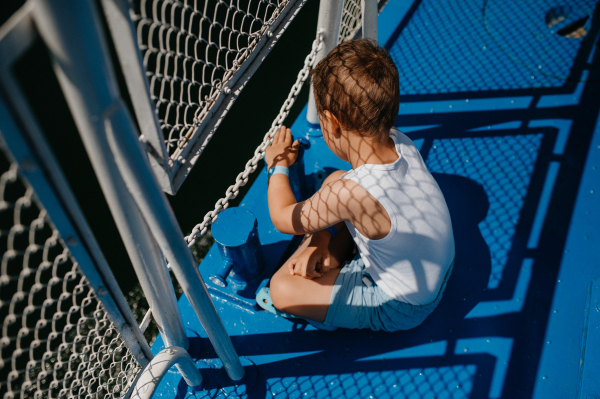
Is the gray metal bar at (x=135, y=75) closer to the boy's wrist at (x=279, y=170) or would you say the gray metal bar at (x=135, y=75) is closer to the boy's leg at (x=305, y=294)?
the boy's wrist at (x=279, y=170)

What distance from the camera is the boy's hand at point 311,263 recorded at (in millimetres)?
1561

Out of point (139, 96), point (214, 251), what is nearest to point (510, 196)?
point (214, 251)

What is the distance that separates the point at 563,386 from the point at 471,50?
6.61 feet

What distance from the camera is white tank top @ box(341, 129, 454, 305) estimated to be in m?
1.34

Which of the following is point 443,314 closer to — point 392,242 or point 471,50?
point 392,242

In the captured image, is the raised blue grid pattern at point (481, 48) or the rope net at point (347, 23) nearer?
the rope net at point (347, 23)

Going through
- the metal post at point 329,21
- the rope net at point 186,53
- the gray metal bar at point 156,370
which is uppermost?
the rope net at point 186,53

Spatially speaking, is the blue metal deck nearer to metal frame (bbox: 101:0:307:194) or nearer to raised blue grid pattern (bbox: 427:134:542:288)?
raised blue grid pattern (bbox: 427:134:542:288)

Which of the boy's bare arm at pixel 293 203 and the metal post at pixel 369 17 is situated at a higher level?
the metal post at pixel 369 17

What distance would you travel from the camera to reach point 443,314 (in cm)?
170

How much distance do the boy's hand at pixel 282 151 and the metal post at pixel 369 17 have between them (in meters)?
0.67

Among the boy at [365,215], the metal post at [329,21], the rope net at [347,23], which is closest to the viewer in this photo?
the boy at [365,215]

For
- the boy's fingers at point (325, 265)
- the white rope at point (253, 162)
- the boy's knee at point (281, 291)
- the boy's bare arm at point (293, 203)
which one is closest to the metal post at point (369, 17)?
the white rope at point (253, 162)

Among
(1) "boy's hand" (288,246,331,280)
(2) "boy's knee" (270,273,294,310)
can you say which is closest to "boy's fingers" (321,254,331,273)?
(1) "boy's hand" (288,246,331,280)
